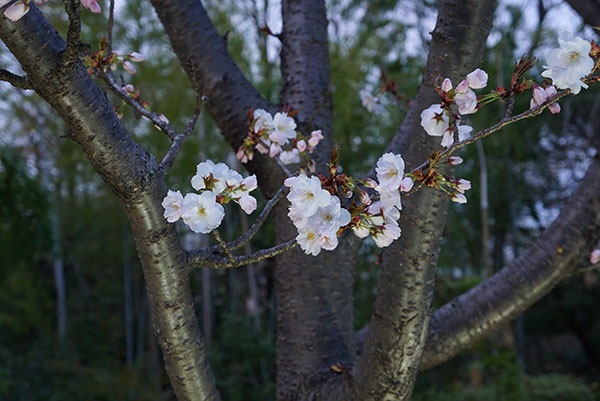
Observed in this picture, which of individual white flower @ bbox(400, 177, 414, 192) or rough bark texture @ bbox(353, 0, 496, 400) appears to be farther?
rough bark texture @ bbox(353, 0, 496, 400)

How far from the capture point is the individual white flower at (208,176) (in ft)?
A: 1.69

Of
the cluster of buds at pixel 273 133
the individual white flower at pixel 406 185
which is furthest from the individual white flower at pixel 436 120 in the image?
the cluster of buds at pixel 273 133

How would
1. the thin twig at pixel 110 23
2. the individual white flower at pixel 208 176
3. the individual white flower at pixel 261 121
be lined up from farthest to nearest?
the individual white flower at pixel 261 121, the thin twig at pixel 110 23, the individual white flower at pixel 208 176

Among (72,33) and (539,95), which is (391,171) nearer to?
(539,95)

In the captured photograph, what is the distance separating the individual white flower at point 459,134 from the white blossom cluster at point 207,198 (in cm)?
23

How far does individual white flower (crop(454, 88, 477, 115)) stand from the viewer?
0.55 meters

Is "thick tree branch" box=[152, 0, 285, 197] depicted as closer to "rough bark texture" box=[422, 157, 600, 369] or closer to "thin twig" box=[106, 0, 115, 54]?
"thin twig" box=[106, 0, 115, 54]

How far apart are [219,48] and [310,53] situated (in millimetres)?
190

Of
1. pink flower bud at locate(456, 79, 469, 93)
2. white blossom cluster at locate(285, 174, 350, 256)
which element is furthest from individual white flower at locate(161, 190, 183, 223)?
pink flower bud at locate(456, 79, 469, 93)

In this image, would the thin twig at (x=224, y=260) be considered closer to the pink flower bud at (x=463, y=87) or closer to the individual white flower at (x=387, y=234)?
the individual white flower at (x=387, y=234)

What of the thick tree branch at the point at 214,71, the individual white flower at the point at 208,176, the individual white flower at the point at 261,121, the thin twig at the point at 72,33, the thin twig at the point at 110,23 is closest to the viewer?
the thin twig at the point at 72,33

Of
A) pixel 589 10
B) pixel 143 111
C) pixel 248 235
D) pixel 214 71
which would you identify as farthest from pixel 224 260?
pixel 589 10

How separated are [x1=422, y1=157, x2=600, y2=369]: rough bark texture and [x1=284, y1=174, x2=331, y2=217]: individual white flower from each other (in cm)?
50

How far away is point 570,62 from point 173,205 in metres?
0.43
